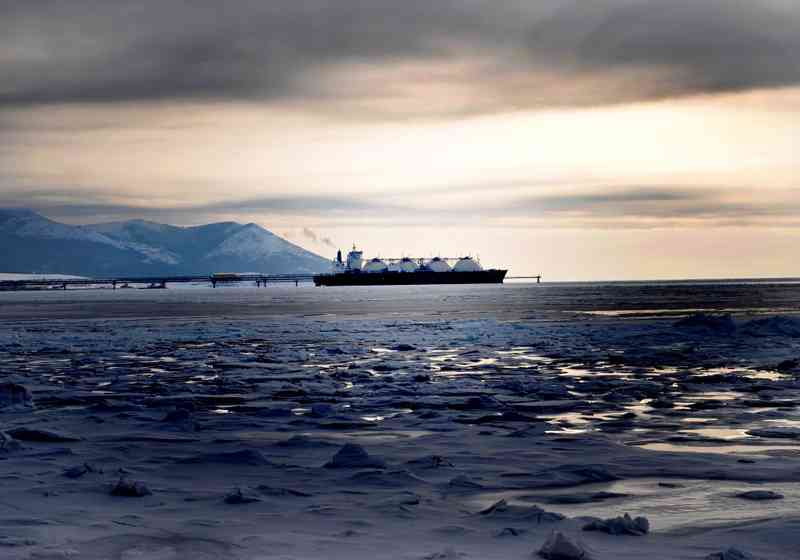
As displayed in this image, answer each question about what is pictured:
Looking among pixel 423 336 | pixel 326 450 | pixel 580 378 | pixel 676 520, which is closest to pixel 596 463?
pixel 676 520

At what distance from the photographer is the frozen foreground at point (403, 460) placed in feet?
19.6

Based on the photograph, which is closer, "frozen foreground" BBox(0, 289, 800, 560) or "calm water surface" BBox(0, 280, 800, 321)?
"frozen foreground" BBox(0, 289, 800, 560)

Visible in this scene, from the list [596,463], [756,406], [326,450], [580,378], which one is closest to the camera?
[596,463]

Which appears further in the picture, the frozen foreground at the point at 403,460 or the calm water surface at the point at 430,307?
the calm water surface at the point at 430,307

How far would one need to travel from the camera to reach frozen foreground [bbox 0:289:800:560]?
236 inches

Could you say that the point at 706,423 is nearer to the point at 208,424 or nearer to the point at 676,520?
the point at 676,520

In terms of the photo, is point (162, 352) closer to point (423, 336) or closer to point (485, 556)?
point (423, 336)

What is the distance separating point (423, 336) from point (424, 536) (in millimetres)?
23161

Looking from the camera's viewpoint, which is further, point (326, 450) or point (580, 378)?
point (580, 378)

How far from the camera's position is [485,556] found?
220 inches

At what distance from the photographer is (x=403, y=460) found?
889 centimetres

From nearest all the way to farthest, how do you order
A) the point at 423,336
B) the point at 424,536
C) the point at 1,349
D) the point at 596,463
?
the point at 424,536
the point at 596,463
the point at 1,349
the point at 423,336

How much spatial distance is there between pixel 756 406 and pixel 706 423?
1818 millimetres

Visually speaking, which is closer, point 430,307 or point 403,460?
point 403,460
